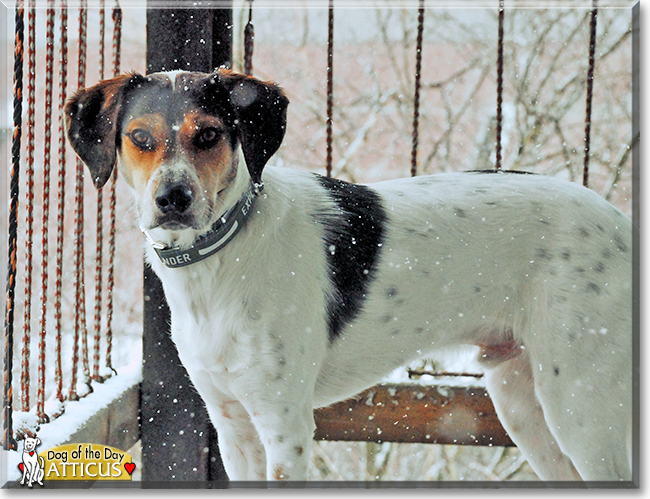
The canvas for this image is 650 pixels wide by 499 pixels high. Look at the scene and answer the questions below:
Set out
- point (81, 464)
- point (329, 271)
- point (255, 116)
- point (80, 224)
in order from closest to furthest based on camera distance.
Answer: point (255, 116), point (329, 271), point (81, 464), point (80, 224)

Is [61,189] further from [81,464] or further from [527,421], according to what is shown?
[527,421]

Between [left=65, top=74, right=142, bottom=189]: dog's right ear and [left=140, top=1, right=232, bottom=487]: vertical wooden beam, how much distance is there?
0.59 meters

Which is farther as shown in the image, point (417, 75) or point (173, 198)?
point (417, 75)

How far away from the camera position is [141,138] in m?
1.45

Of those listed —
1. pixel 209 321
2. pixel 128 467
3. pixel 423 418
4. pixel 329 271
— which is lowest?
pixel 423 418

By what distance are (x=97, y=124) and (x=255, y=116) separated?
1.21 ft

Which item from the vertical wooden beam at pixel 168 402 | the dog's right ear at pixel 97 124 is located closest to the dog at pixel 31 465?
the vertical wooden beam at pixel 168 402

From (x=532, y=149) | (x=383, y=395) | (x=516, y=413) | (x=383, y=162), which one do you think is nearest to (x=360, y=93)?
(x=383, y=162)

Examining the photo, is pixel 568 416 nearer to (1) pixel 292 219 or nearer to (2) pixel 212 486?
(1) pixel 292 219

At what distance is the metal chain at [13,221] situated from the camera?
1.54m

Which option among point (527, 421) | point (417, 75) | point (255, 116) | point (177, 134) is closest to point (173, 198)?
point (177, 134)

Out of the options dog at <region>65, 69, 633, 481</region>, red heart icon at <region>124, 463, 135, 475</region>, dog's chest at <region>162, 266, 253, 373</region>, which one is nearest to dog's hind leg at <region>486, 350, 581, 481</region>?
dog at <region>65, 69, 633, 481</region>

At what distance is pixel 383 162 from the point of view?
4.18 meters

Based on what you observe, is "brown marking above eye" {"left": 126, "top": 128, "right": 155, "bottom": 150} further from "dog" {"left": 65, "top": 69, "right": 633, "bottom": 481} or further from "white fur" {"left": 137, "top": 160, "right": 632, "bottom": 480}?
"white fur" {"left": 137, "top": 160, "right": 632, "bottom": 480}
